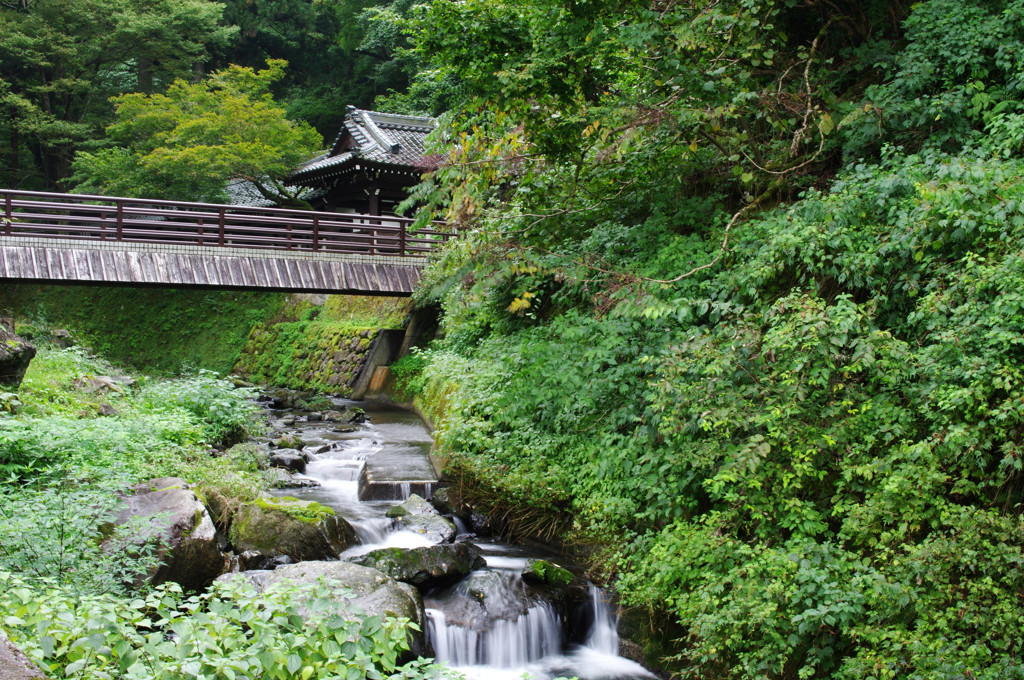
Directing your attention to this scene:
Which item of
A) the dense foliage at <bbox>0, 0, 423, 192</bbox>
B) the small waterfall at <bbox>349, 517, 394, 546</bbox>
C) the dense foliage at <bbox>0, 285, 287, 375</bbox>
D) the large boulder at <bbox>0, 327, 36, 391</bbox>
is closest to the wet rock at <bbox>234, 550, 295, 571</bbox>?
the small waterfall at <bbox>349, 517, 394, 546</bbox>

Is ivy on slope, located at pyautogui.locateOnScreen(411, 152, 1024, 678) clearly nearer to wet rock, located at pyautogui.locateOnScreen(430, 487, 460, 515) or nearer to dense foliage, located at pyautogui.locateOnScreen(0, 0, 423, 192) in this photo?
wet rock, located at pyautogui.locateOnScreen(430, 487, 460, 515)

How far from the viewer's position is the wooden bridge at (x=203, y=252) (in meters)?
13.2

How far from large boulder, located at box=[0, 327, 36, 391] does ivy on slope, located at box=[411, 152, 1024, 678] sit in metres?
6.00

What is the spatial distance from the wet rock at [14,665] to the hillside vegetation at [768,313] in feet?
12.7

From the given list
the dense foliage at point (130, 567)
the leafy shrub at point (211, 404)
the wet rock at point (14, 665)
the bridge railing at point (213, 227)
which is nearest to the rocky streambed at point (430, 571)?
the dense foliage at point (130, 567)

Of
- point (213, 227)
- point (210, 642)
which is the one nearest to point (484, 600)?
point (210, 642)

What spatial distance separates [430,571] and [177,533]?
2239 mm

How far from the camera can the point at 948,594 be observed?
427 centimetres

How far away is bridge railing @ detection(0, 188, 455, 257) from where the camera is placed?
13547 mm

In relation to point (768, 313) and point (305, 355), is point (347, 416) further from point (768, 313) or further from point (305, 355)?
point (768, 313)

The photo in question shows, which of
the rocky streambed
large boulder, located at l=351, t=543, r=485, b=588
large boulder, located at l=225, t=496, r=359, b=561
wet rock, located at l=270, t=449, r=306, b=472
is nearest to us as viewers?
the rocky streambed

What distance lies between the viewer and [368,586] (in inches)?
233

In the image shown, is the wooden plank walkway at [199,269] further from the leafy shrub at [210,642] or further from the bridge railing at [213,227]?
the leafy shrub at [210,642]

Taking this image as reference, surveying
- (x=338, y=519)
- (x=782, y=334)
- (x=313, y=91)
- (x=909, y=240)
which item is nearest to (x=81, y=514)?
(x=338, y=519)
